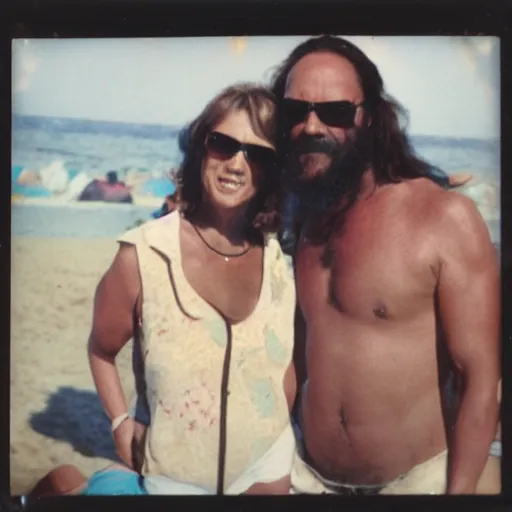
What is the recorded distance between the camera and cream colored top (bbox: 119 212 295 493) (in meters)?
1.90

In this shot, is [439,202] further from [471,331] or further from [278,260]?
[278,260]

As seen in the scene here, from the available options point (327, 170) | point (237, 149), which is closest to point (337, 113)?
point (327, 170)

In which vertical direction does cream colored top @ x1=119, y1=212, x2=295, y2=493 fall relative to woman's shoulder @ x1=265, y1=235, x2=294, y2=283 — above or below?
below

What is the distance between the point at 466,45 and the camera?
6.33 feet

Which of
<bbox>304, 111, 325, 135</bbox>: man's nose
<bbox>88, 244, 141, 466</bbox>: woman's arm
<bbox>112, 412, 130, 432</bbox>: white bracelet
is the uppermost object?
<bbox>304, 111, 325, 135</bbox>: man's nose

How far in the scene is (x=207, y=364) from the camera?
1898mm

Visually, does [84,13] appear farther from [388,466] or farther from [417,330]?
[388,466]

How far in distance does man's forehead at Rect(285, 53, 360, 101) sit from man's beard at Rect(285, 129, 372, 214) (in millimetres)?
113

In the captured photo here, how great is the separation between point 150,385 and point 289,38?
101 centimetres

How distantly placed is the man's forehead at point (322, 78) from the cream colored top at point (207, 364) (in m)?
0.41

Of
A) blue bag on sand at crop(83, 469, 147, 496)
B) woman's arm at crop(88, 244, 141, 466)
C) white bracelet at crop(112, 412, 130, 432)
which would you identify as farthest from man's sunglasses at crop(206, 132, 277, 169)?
blue bag on sand at crop(83, 469, 147, 496)

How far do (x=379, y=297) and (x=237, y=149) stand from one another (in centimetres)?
54

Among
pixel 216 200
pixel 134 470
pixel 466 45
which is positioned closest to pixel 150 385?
pixel 134 470

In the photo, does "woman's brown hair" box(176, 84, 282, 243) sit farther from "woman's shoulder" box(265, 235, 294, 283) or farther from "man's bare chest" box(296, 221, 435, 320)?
"man's bare chest" box(296, 221, 435, 320)
